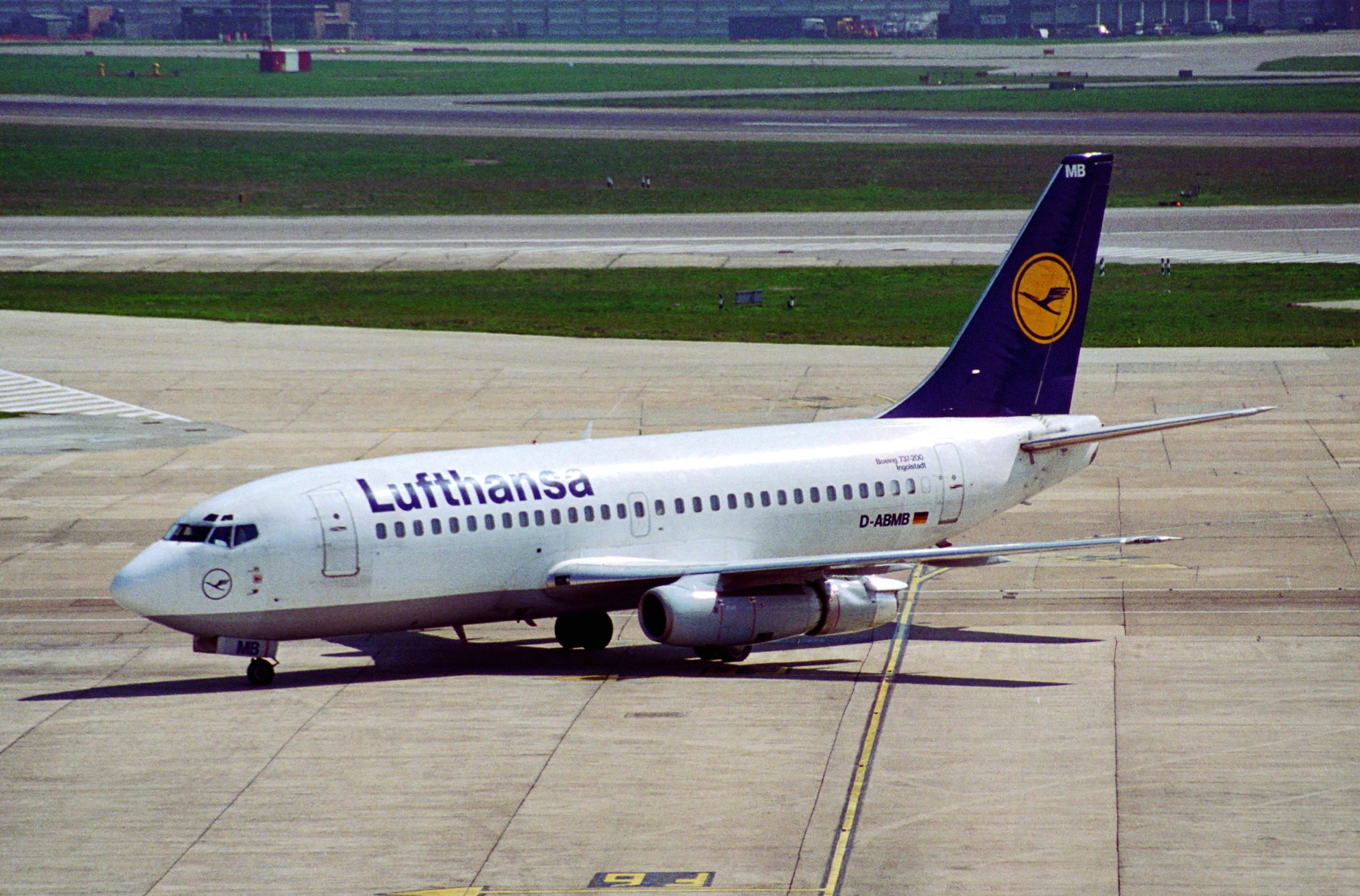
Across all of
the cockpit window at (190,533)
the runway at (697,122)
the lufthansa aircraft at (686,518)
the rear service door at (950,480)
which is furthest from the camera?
the runway at (697,122)

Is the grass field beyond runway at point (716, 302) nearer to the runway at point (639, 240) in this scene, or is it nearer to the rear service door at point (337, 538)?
the runway at point (639, 240)

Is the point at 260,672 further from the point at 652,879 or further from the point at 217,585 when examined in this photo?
the point at 652,879

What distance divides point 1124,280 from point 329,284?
37.1 m

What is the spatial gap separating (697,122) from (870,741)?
143 m

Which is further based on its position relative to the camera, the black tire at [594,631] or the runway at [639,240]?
the runway at [639,240]

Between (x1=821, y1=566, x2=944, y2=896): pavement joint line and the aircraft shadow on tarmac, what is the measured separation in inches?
13.0

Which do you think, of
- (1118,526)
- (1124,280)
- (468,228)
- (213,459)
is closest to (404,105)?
(468,228)

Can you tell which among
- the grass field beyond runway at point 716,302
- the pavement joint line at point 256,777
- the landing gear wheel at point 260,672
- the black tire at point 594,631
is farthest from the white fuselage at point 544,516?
the grass field beyond runway at point 716,302

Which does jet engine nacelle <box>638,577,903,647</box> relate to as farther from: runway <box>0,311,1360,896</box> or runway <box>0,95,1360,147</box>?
runway <box>0,95,1360,147</box>

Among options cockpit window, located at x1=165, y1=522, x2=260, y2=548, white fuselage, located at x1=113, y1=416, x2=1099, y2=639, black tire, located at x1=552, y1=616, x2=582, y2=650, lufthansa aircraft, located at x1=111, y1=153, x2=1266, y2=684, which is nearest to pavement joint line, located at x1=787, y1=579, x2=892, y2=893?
lufthansa aircraft, located at x1=111, y1=153, x2=1266, y2=684

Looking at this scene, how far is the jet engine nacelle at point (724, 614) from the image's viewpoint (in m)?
33.2

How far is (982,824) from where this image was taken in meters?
25.2

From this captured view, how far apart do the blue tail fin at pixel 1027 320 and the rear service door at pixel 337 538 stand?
1296 cm

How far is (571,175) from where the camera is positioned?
134m
